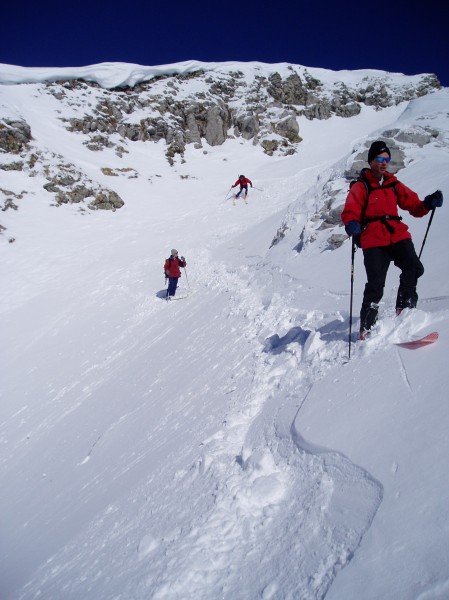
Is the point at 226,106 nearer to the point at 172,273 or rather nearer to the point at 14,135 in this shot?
the point at 14,135

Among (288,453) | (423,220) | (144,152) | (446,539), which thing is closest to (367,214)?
(288,453)

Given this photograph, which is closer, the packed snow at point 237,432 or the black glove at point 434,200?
the packed snow at point 237,432

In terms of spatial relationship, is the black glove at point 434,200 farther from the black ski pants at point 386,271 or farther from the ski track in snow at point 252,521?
the ski track in snow at point 252,521

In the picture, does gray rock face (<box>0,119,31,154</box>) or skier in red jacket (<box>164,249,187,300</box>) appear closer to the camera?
skier in red jacket (<box>164,249,187,300</box>)

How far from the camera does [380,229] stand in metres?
4.17

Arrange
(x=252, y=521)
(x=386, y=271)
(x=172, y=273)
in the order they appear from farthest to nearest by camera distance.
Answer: (x=172, y=273), (x=386, y=271), (x=252, y=521)

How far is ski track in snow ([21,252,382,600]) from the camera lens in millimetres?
2219

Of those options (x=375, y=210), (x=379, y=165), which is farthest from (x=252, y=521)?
(x=379, y=165)

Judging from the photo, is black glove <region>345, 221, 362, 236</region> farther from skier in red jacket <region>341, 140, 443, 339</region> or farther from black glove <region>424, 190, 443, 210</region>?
black glove <region>424, 190, 443, 210</region>

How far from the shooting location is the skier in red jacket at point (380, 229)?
4.16 metres

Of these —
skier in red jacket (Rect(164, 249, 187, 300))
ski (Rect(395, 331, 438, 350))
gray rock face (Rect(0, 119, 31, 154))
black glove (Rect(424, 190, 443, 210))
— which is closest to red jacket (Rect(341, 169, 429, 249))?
black glove (Rect(424, 190, 443, 210))

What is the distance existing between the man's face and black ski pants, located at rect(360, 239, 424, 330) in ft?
2.64

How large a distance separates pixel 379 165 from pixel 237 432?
3289 millimetres

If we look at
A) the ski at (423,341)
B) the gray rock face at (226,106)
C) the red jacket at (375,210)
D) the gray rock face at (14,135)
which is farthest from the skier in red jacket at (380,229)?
the gray rock face at (226,106)
